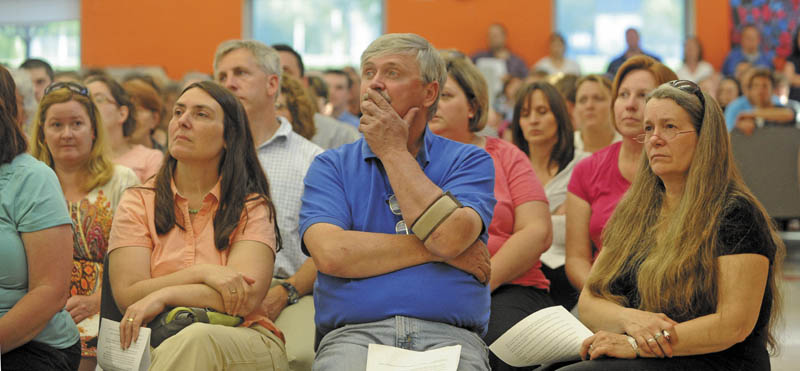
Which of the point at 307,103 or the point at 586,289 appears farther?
the point at 307,103

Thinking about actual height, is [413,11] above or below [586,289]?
above

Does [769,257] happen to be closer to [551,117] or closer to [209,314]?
[209,314]

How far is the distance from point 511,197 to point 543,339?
35.4 inches

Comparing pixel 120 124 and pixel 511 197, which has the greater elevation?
pixel 120 124

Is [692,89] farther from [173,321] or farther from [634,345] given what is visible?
[173,321]

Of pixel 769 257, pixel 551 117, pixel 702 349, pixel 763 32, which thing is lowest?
pixel 702 349

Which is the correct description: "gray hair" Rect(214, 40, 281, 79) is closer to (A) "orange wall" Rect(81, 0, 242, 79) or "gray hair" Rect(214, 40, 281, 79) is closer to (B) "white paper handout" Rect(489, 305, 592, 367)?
(B) "white paper handout" Rect(489, 305, 592, 367)

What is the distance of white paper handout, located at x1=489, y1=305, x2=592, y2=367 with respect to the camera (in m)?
2.21

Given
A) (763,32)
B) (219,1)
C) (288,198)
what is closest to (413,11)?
(219,1)

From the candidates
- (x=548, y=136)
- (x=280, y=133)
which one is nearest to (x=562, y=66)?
(x=548, y=136)

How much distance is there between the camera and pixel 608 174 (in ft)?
9.85

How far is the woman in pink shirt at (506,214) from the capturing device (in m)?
2.87

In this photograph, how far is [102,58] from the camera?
1241 centimetres

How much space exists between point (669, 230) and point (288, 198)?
146 centimetres
